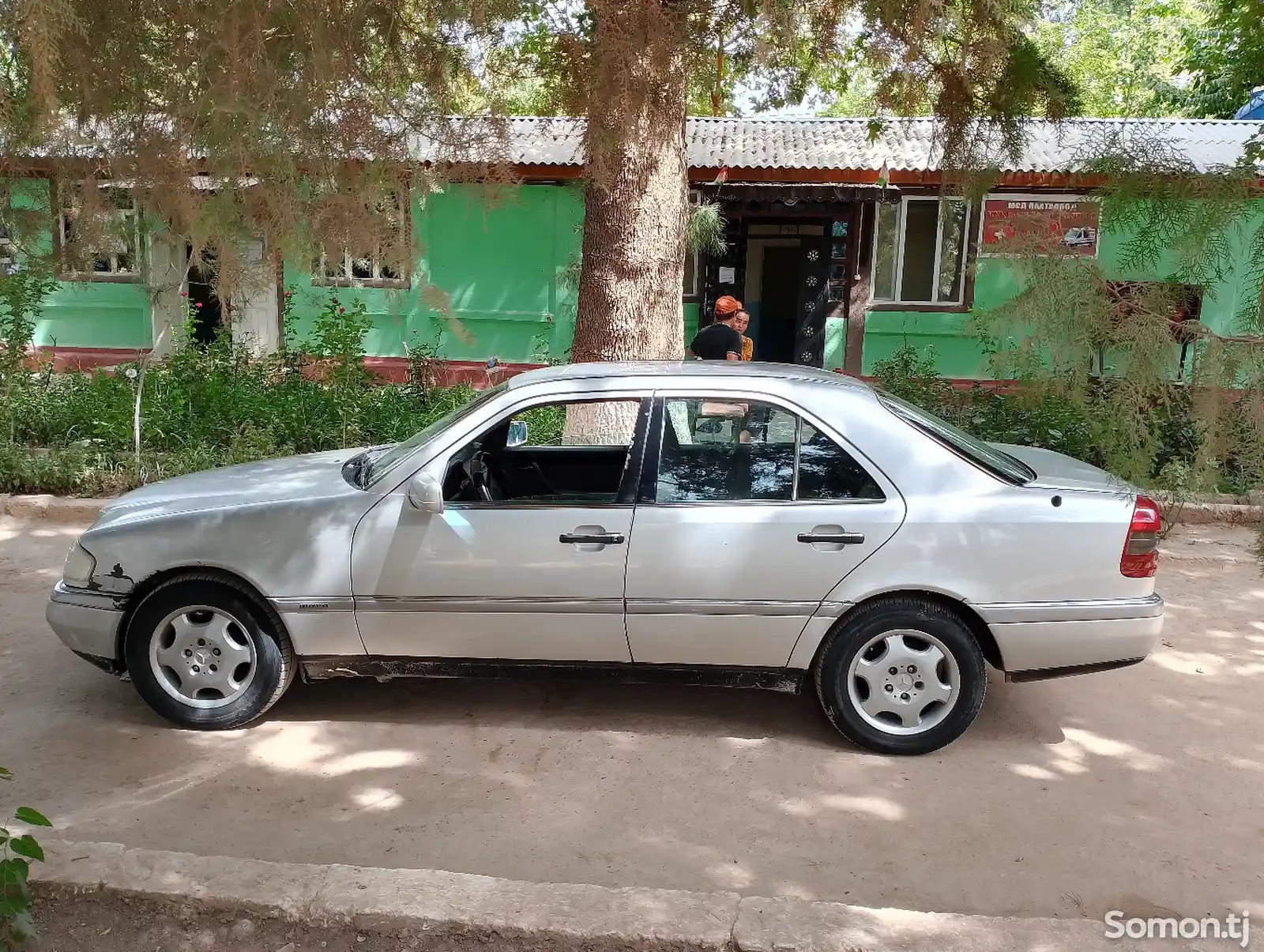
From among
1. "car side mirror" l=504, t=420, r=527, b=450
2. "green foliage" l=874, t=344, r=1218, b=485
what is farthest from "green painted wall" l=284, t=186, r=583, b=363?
"car side mirror" l=504, t=420, r=527, b=450

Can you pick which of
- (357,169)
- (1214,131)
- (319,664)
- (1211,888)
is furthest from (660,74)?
(1214,131)

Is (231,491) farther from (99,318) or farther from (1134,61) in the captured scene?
(1134,61)

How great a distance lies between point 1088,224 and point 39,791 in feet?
16.7

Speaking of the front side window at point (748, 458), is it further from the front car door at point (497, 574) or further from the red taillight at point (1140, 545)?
the red taillight at point (1140, 545)

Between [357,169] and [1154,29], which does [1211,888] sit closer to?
[357,169]

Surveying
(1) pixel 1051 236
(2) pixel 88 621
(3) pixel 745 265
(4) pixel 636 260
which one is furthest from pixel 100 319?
(1) pixel 1051 236

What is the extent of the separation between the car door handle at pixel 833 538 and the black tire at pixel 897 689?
0.28m

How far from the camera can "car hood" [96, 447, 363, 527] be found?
468 cm

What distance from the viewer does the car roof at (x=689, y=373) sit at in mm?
4734

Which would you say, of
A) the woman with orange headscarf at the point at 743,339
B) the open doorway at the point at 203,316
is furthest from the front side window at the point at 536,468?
the open doorway at the point at 203,316

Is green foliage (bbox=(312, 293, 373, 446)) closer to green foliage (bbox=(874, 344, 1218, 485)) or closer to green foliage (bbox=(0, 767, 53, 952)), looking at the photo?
green foliage (bbox=(874, 344, 1218, 485))

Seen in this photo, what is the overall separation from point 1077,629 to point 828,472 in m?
1.18

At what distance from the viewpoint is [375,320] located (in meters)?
14.5

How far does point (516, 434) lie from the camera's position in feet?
17.6
